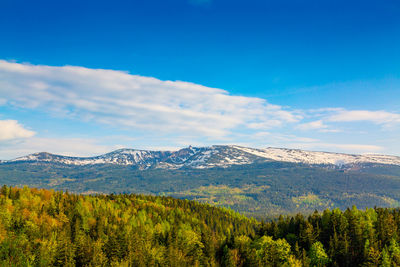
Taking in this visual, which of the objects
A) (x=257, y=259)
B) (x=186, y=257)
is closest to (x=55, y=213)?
(x=186, y=257)

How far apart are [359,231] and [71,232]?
121798 mm

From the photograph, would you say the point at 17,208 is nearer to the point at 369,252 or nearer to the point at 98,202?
the point at 98,202

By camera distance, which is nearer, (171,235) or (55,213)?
(171,235)

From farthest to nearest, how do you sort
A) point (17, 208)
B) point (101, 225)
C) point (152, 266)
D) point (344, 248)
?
point (17, 208) < point (101, 225) < point (344, 248) < point (152, 266)

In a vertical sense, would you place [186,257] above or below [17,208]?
below

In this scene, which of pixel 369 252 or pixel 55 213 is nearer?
pixel 369 252

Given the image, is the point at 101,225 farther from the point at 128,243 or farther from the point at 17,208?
the point at 17,208

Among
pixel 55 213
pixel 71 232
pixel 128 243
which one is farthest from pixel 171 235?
pixel 55 213

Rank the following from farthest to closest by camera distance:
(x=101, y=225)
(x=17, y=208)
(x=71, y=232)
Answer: (x=17, y=208), (x=101, y=225), (x=71, y=232)

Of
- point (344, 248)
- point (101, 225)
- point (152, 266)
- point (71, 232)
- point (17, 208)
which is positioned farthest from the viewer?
point (17, 208)

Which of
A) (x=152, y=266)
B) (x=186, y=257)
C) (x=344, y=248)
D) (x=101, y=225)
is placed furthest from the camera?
(x=101, y=225)

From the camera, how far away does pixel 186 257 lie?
11981cm

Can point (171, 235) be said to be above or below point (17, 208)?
below

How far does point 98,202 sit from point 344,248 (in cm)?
15161
